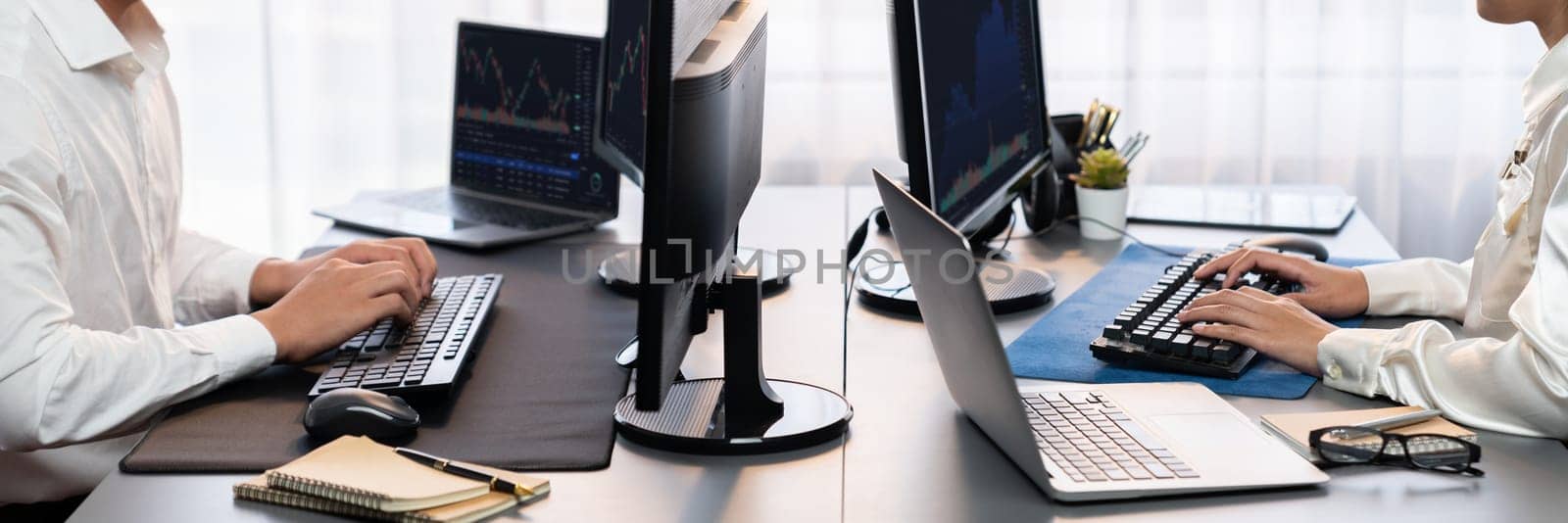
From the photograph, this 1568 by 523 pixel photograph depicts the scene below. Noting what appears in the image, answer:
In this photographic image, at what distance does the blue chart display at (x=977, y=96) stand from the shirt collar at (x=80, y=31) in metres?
0.81

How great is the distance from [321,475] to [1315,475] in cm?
73

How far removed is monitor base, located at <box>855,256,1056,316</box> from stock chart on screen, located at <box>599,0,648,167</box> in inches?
12.2

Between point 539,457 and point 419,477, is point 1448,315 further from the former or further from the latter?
point 419,477

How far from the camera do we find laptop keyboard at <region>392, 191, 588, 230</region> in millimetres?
1984

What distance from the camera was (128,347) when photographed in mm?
1188

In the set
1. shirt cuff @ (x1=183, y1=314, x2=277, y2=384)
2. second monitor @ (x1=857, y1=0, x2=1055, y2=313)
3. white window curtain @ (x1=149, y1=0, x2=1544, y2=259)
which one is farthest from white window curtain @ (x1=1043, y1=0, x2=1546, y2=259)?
shirt cuff @ (x1=183, y1=314, x2=277, y2=384)

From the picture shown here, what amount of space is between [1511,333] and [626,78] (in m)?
0.97

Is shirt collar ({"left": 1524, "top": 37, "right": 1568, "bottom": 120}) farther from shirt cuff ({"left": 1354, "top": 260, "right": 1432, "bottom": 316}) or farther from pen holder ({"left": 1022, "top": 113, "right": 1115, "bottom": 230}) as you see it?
pen holder ({"left": 1022, "top": 113, "right": 1115, "bottom": 230})

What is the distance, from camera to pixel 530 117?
2.04 metres

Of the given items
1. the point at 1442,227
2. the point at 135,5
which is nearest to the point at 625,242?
the point at 135,5

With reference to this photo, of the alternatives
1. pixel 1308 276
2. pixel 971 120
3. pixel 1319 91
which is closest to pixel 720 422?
pixel 971 120

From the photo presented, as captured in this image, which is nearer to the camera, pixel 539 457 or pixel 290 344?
pixel 539 457

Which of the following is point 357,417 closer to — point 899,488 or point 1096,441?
point 899,488

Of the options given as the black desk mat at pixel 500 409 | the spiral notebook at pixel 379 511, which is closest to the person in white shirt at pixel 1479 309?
the black desk mat at pixel 500 409
